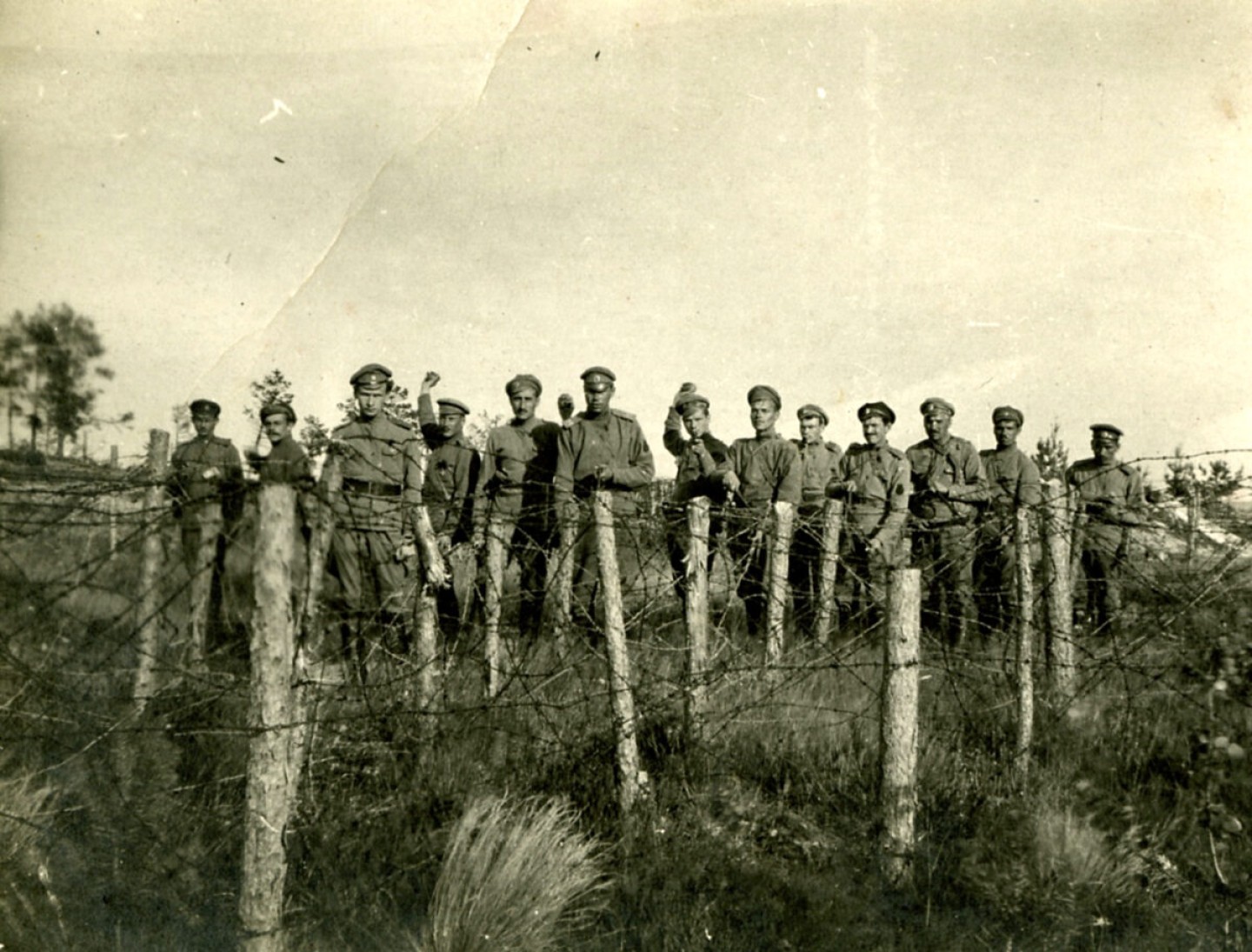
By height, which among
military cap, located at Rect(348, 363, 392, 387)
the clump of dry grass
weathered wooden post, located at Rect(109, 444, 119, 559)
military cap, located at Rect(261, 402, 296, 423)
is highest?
military cap, located at Rect(348, 363, 392, 387)

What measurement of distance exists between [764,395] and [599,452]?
1.83 meters

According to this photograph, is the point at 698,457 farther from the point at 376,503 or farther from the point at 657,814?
the point at 657,814

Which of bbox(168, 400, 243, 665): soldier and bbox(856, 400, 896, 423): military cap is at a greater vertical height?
bbox(856, 400, 896, 423): military cap

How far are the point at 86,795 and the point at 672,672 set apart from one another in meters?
3.28

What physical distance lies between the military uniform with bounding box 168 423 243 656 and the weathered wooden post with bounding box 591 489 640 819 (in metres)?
1.59

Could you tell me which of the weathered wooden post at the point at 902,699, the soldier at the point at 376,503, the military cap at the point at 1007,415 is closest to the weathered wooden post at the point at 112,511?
the soldier at the point at 376,503

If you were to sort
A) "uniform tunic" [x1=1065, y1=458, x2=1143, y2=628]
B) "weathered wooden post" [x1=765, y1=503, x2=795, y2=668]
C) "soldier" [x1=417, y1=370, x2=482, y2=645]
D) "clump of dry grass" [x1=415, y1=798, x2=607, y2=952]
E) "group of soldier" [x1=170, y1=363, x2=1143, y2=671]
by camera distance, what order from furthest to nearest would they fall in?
"soldier" [x1=417, y1=370, x2=482, y2=645], "uniform tunic" [x1=1065, y1=458, x2=1143, y2=628], "group of soldier" [x1=170, y1=363, x2=1143, y2=671], "weathered wooden post" [x1=765, y1=503, x2=795, y2=668], "clump of dry grass" [x1=415, y1=798, x2=607, y2=952]

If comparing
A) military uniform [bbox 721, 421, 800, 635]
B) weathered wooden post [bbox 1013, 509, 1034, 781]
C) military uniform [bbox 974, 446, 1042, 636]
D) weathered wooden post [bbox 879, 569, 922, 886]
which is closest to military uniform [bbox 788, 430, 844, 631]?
military uniform [bbox 721, 421, 800, 635]

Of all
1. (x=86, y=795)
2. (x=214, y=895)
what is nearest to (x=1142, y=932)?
(x=214, y=895)

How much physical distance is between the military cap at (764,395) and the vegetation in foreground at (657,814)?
350 cm

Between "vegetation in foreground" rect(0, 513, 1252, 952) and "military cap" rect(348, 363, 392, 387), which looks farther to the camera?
"military cap" rect(348, 363, 392, 387)

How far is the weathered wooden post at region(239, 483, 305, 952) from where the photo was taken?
308 cm

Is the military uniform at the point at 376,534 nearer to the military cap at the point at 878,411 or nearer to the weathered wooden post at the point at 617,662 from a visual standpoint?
the weathered wooden post at the point at 617,662

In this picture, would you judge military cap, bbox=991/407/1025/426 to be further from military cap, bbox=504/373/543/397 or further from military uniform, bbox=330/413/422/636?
military uniform, bbox=330/413/422/636
